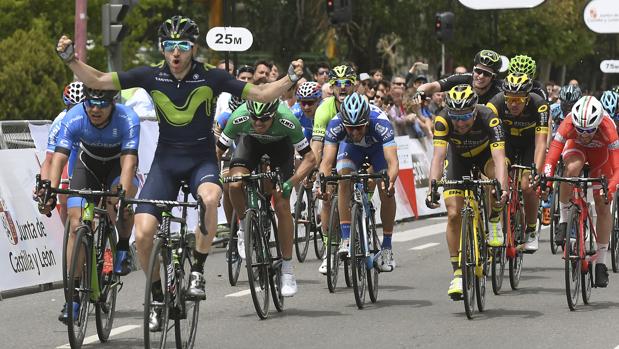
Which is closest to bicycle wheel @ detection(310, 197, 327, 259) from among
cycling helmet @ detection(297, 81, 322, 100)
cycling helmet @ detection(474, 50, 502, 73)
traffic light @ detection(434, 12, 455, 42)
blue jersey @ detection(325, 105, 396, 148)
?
cycling helmet @ detection(297, 81, 322, 100)

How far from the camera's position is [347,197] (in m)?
13.1

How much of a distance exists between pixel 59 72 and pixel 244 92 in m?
26.2

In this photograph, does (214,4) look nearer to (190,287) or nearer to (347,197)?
(347,197)

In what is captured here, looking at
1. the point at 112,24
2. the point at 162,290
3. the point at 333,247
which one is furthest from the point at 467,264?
the point at 112,24

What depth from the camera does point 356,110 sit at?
42.8ft

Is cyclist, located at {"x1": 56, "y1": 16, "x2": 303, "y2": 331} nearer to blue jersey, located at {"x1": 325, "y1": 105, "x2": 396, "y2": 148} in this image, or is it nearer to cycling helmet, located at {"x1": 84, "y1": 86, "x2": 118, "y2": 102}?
cycling helmet, located at {"x1": 84, "y1": 86, "x2": 118, "y2": 102}

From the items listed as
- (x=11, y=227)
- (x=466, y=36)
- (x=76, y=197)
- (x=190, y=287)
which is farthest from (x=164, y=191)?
(x=466, y=36)

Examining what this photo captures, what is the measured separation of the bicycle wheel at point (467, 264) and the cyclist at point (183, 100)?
2072mm

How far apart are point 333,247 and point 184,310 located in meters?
3.75

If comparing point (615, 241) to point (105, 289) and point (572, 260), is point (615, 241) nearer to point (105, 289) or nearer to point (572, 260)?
point (572, 260)

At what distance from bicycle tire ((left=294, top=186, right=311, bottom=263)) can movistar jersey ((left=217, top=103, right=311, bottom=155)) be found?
3.50 m

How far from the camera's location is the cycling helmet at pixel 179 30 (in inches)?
403

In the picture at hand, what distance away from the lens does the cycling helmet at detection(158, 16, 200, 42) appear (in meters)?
10.2

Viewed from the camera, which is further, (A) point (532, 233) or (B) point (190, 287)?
(A) point (532, 233)
